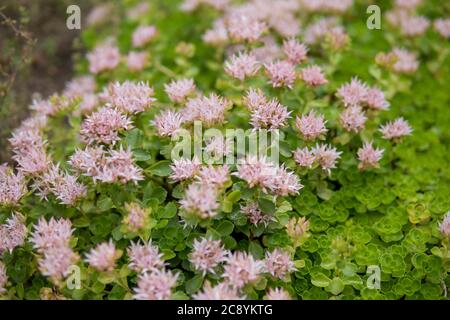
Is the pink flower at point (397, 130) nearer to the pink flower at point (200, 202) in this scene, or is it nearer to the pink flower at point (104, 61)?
the pink flower at point (200, 202)

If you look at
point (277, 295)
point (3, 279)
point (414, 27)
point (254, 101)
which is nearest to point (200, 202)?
point (277, 295)

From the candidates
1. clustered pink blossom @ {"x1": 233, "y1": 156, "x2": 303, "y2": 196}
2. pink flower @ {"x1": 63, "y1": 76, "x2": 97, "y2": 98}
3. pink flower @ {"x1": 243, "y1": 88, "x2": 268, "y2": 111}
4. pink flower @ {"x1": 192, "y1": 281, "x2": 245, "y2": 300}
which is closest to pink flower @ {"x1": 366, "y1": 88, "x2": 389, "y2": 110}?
pink flower @ {"x1": 243, "y1": 88, "x2": 268, "y2": 111}

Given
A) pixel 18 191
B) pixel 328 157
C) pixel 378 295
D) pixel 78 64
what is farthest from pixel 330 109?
→ pixel 78 64

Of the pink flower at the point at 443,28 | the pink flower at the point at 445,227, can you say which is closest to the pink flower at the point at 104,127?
the pink flower at the point at 445,227

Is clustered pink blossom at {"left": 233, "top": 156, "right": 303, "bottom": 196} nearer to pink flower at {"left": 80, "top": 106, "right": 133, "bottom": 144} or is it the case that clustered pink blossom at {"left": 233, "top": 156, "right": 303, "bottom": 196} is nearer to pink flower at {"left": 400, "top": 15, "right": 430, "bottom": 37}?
pink flower at {"left": 80, "top": 106, "right": 133, "bottom": 144}

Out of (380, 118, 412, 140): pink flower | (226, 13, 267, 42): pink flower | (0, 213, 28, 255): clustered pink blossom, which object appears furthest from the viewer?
(226, 13, 267, 42): pink flower

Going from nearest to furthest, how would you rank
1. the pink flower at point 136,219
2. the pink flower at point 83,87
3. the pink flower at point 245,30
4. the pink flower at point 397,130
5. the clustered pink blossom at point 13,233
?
the pink flower at point 136,219
the clustered pink blossom at point 13,233
the pink flower at point 397,130
the pink flower at point 245,30
the pink flower at point 83,87
